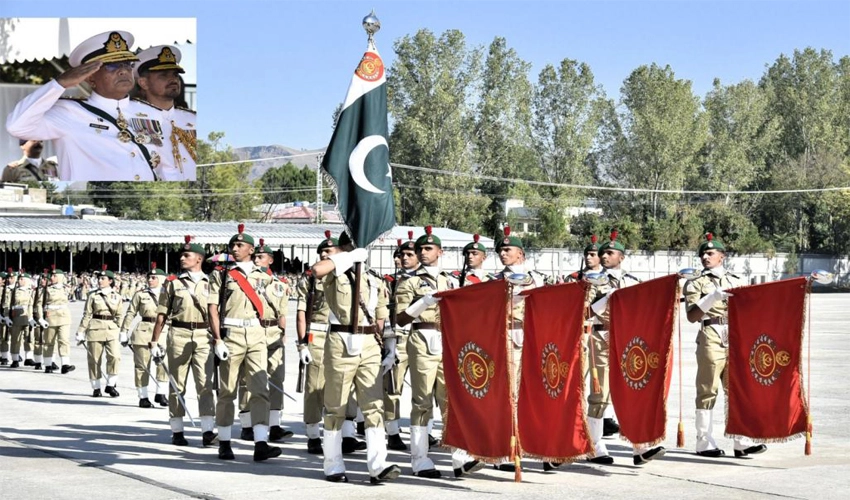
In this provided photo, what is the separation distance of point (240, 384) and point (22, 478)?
2.56m

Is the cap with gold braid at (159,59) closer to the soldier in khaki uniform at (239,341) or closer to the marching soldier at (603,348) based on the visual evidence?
the soldier in khaki uniform at (239,341)

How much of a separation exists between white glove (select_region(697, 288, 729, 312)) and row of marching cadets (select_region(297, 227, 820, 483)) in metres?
0.01

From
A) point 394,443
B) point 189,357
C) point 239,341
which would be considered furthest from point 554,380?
point 189,357

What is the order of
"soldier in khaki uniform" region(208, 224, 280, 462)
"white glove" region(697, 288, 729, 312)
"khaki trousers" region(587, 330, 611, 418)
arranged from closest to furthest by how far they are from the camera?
"white glove" region(697, 288, 729, 312), "khaki trousers" region(587, 330, 611, 418), "soldier in khaki uniform" region(208, 224, 280, 462)

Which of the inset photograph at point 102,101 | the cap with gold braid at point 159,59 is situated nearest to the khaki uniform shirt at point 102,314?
the inset photograph at point 102,101

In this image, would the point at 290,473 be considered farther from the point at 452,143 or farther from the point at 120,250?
the point at 452,143

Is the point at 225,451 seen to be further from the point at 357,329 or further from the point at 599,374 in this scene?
the point at 599,374

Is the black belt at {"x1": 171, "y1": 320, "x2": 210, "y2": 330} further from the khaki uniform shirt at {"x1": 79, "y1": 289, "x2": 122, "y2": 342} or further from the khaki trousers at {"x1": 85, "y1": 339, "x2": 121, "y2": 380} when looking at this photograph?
the khaki uniform shirt at {"x1": 79, "y1": 289, "x2": 122, "y2": 342}

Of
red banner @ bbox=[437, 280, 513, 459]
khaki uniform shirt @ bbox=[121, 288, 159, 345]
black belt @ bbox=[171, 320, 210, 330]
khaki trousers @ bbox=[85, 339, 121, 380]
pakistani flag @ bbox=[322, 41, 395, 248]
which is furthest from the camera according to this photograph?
khaki trousers @ bbox=[85, 339, 121, 380]

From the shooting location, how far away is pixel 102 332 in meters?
17.5

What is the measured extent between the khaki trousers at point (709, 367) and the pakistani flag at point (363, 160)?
10.6 ft

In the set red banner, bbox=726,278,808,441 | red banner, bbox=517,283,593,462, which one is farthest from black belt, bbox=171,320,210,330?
red banner, bbox=726,278,808,441

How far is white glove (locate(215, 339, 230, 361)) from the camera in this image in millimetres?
11008

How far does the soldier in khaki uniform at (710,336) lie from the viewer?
415 inches
